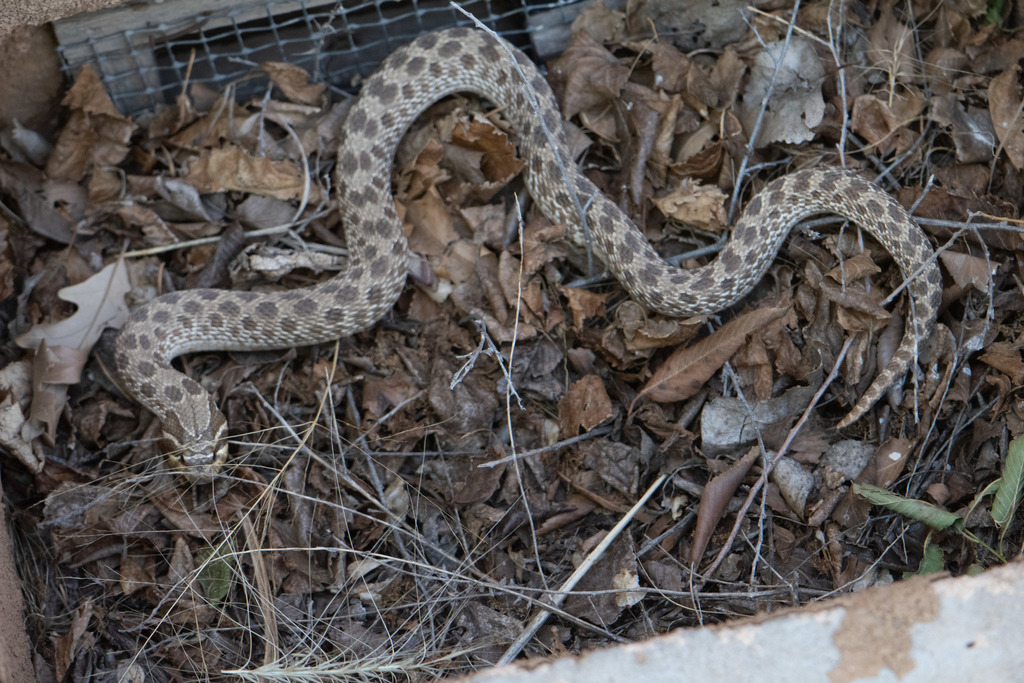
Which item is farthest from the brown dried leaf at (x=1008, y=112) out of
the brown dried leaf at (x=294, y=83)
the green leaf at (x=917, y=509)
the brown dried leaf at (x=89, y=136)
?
the brown dried leaf at (x=89, y=136)

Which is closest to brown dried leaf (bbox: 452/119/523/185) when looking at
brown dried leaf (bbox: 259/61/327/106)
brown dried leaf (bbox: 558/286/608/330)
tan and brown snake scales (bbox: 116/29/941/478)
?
tan and brown snake scales (bbox: 116/29/941/478)

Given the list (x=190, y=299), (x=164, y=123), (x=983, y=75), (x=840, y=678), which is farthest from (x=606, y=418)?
(x=164, y=123)

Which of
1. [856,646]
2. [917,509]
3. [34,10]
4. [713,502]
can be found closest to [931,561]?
[917,509]

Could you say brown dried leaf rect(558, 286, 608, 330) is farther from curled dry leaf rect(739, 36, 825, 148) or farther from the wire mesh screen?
the wire mesh screen

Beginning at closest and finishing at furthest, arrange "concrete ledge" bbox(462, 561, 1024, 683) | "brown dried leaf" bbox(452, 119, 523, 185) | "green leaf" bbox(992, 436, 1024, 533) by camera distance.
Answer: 1. "concrete ledge" bbox(462, 561, 1024, 683)
2. "green leaf" bbox(992, 436, 1024, 533)
3. "brown dried leaf" bbox(452, 119, 523, 185)

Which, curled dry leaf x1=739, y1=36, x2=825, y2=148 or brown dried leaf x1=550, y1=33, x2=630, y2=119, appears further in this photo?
brown dried leaf x1=550, y1=33, x2=630, y2=119

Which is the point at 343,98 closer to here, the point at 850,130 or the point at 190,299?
the point at 190,299

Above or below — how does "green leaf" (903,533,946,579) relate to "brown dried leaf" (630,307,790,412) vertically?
below

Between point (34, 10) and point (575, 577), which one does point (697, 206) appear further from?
point (34, 10)
